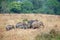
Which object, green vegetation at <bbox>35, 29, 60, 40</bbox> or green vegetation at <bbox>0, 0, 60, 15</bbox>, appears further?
green vegetation at <bbox>0, 0, 60, 15</bbox>

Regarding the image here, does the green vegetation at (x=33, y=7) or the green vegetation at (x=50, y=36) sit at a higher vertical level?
the green vegetation at (x=50, y=36)

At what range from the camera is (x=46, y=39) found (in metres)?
7.14

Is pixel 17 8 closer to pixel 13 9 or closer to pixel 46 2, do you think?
pixel 13 9

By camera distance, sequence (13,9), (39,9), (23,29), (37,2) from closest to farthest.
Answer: (23,29) → (13,9) → (39,9) → (37,2)

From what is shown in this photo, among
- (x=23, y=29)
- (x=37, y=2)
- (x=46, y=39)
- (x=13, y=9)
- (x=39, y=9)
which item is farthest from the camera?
(x=37, y=2)

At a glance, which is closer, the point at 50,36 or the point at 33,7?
the point at 50,36

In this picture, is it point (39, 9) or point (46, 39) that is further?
point (39, 9)

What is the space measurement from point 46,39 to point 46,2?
1670cm

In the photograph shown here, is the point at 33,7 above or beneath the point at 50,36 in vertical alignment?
beneath

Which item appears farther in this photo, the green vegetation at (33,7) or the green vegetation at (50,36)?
the green vegetation at (33,7)

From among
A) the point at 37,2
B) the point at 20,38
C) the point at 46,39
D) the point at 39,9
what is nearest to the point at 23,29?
the point at 20,38

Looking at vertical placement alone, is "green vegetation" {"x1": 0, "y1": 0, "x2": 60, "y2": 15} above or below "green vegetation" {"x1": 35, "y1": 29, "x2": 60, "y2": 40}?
below

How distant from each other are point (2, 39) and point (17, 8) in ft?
47.1

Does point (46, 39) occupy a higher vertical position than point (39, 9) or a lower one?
higher
